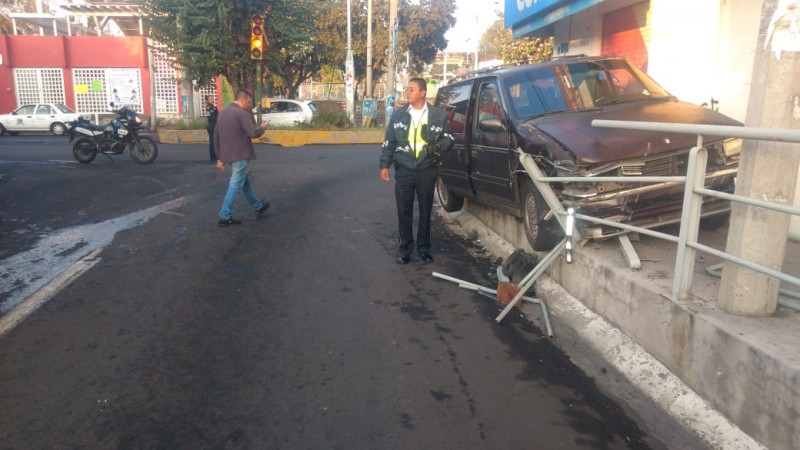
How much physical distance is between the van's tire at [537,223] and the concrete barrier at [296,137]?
1709cm

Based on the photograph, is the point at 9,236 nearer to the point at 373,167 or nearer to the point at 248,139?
the point at 248,139

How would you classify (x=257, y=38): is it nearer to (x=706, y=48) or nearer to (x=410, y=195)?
(x=706, y=48)

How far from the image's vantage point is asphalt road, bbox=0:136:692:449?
3.54 meters

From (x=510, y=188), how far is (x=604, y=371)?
277cm

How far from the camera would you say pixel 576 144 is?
556 cm

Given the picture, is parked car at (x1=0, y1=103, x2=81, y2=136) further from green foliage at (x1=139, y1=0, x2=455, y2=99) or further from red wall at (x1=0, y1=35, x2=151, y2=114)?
green foliage at (x1=139, y1=0, x2=455, y2=99)

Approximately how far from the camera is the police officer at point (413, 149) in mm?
6770

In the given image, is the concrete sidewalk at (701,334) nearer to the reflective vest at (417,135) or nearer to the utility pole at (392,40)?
the reflective vest at (417,135)

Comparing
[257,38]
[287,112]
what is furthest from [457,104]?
[287,112]

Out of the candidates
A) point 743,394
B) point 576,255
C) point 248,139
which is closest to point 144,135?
point 248,139

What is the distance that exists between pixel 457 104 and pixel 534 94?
171cm

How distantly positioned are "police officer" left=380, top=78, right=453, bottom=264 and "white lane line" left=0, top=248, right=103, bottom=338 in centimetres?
312

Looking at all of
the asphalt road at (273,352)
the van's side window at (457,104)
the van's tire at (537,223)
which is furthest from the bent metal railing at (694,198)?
the van's side window at (457,104)

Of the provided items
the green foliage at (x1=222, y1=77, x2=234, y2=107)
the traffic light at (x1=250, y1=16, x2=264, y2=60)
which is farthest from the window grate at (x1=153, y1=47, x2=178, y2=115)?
the traffic light at (x1=250, y1=16, x2=264, y2=60)
